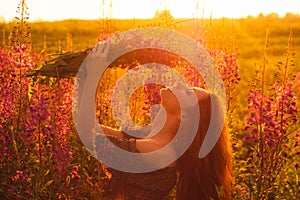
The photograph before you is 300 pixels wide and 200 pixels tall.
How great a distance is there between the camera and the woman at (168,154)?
11.9ft

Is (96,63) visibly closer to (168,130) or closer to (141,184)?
(168,130)

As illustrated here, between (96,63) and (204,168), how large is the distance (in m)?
1.00

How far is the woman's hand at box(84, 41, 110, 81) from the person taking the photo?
360 centimetres

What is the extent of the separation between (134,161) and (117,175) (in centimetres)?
20

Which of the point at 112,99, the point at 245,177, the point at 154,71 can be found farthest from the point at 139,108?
the point at 245,177

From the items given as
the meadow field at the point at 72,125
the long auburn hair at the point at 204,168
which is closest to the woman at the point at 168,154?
the long auburn hair at the point at 204,168

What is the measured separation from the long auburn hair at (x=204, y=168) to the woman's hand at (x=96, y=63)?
693 mm

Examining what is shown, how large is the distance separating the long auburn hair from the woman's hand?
693 millimetres

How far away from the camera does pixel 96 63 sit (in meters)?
3.61

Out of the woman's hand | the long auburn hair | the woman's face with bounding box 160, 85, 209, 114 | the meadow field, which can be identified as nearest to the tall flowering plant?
the meadow field

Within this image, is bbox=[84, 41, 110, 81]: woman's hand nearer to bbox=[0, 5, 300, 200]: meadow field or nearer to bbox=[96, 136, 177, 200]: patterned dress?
bbox=[0, 5, 300, 200]: meadow field

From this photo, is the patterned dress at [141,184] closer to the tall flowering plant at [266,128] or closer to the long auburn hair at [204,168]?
the long auburn hair at [204,168]

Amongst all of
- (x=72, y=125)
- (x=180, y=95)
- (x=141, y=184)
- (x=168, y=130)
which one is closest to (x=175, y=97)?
(x=180, y=95)

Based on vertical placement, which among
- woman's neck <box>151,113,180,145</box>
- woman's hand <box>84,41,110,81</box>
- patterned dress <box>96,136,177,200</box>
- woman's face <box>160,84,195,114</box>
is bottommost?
patterned dress <box>96,136,177,200</box>
